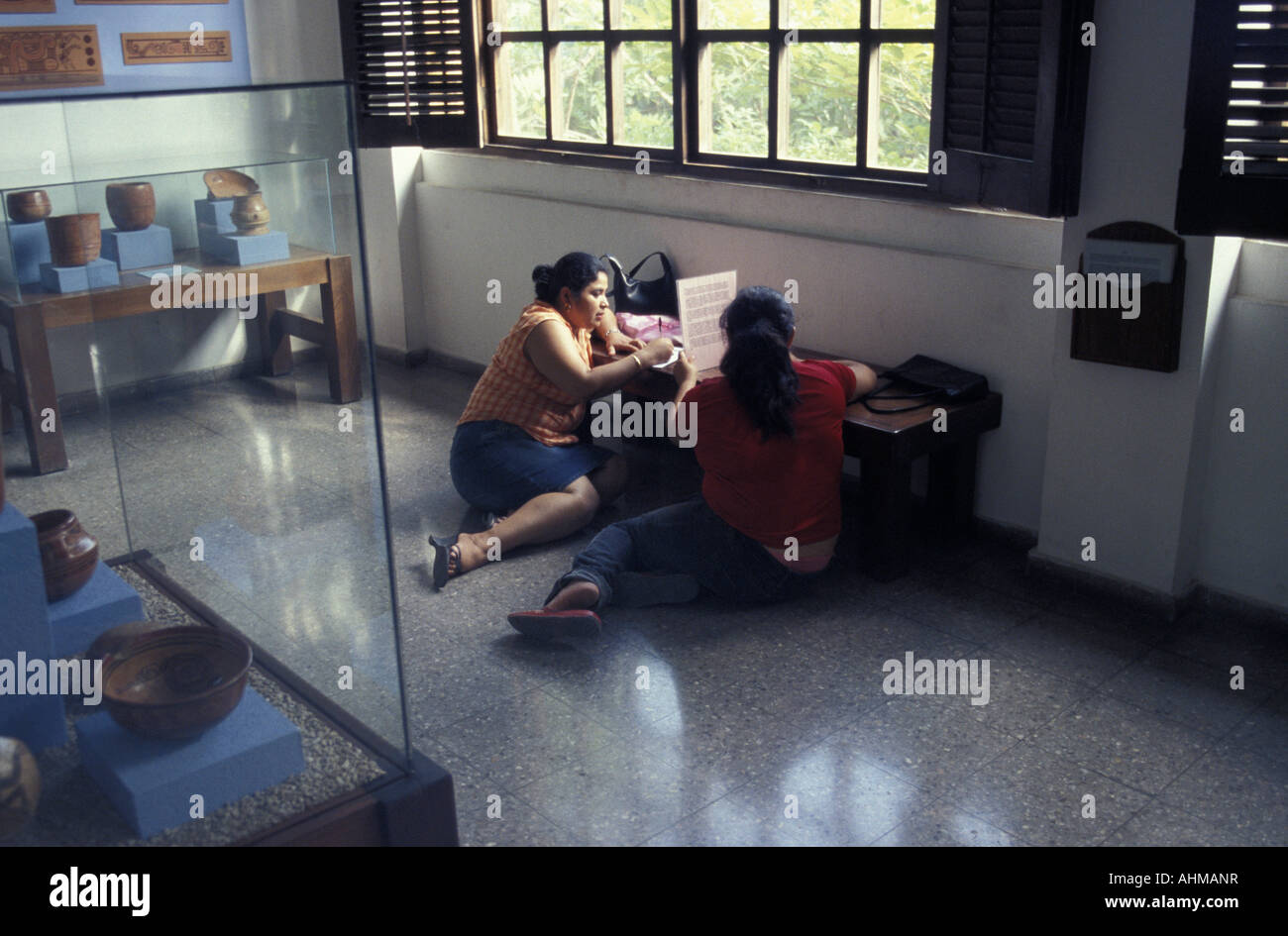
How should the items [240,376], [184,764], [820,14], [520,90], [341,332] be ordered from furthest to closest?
[520,90]
[820,14]
[240,376]
[341,332]
[184,764]

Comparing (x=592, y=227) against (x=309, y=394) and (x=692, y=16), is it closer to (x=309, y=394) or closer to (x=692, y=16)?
(x=692, y=16)

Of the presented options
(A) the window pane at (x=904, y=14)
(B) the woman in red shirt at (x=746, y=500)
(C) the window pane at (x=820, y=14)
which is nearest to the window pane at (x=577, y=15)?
(C) the window pane at (x=820, y=14)

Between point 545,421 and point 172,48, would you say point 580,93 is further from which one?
point 172,48

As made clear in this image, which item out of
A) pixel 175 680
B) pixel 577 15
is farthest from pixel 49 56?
pixel 175 680

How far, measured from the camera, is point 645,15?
4988 mm

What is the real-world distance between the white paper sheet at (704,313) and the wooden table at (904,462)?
604mm

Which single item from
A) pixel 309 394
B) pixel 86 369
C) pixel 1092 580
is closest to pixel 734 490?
pixel 1092 580

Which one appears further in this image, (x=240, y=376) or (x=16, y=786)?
(x=240, y=376)

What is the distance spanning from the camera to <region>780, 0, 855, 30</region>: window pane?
426 centimetres

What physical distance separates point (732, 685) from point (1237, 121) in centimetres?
189

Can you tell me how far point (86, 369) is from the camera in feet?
7.99

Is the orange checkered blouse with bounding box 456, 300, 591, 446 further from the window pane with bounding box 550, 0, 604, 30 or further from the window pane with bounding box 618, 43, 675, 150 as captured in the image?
the window pane with bounding box 550, 0, 604, 30

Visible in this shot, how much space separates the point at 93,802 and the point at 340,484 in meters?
0.72

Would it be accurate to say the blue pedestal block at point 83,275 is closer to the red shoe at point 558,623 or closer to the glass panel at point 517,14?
the red shoe at point 558,623
